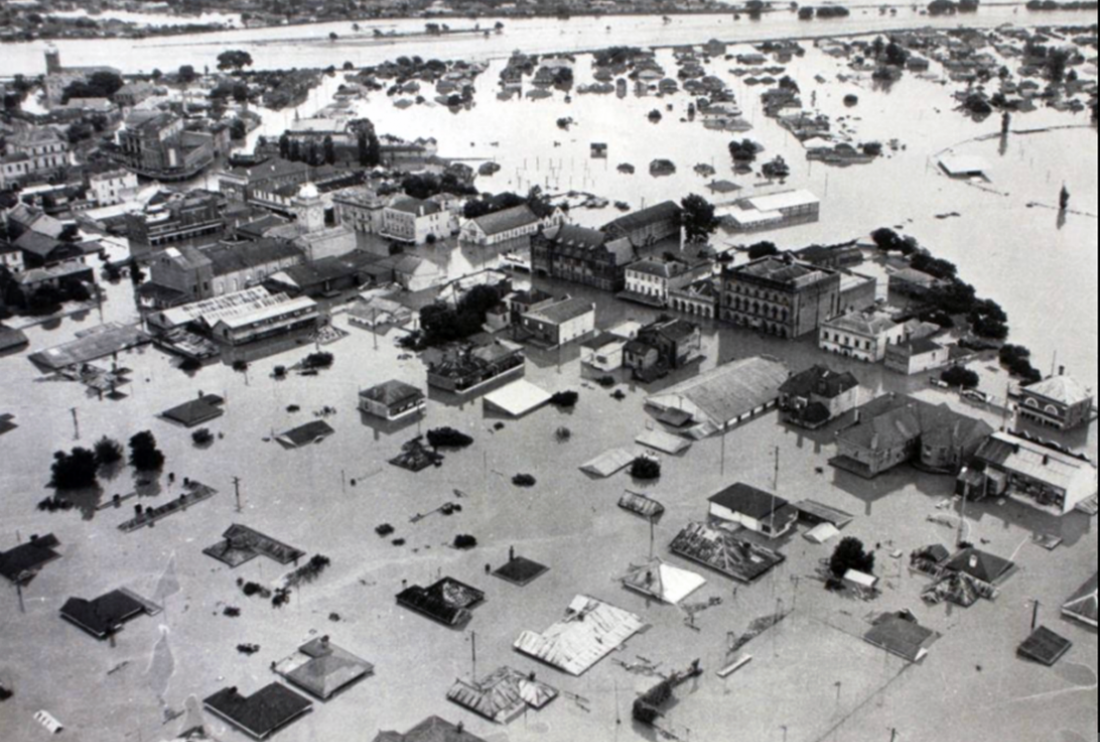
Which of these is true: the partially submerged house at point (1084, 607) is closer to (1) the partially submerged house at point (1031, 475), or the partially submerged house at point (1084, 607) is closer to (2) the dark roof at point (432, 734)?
(1) the partially submerged house at point (1031, 475)

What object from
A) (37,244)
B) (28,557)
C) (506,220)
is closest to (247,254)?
(37,244)

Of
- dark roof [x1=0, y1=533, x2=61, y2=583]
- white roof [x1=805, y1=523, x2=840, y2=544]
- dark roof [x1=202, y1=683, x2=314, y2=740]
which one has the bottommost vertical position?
dark roof [x1=202, y1=683, x2=314, y2=740]

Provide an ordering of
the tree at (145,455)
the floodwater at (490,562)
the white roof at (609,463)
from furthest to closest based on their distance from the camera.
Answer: the tree at (145,455) → the white roof at (609,463) → the floodwater at (490,562)

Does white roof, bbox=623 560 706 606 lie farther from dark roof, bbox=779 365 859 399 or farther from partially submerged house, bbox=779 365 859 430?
dark roof, bbox=779 365 859 399

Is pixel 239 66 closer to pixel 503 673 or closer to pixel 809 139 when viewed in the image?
pixel 809 139

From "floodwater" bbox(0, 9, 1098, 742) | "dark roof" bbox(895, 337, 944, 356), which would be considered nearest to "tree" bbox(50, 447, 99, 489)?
"floodwater" bbox(0, 9, 1098, 742)

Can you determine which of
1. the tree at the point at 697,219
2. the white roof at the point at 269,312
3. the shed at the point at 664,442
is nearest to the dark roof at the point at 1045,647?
the shed at the point at 664,442
